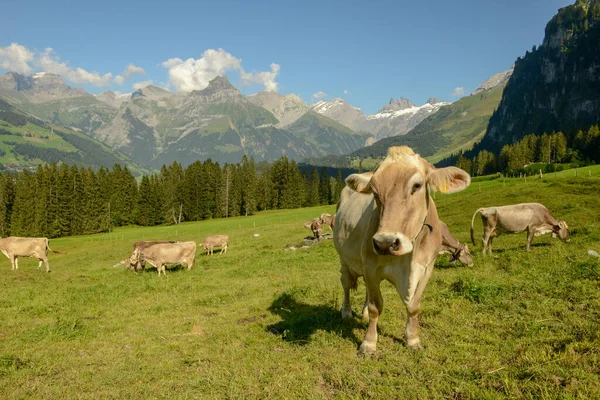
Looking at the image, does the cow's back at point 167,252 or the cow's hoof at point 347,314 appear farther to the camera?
the cow's back at point 167,252

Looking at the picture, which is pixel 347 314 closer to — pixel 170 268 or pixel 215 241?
pixel 170 268

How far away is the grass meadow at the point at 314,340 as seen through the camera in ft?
17.3

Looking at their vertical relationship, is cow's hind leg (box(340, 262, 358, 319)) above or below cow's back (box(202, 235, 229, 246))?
above

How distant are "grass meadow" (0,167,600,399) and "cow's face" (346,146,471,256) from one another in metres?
2.38

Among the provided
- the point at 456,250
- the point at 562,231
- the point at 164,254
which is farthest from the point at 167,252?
the point at 562,231

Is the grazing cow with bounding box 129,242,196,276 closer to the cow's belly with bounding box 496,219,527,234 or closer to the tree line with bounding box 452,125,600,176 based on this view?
the cow's belly with bounding box 496,219,527,234

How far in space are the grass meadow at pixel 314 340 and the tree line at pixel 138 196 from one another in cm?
7584

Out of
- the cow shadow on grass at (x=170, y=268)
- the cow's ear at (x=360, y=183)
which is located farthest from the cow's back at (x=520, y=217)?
the cow shadow on grass at (x=170, y=268)

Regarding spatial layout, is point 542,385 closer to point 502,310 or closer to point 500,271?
point 502,310

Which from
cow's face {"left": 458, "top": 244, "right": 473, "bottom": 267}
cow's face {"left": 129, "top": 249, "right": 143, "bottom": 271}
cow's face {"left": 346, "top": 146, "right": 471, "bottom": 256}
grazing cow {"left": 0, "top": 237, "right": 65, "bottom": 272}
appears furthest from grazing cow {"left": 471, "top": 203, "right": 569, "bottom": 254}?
grazing cow {"left": 0, "top": 237, "right": 65, "bottom": 272}

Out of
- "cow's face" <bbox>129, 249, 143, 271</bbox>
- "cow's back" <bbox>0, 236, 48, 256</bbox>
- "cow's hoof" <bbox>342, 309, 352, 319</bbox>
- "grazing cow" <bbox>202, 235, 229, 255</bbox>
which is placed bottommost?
"grazing cow" <bbox>202, 235, 229, 255</bbox>

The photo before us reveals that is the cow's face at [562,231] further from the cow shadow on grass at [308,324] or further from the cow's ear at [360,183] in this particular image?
Result: the cow's ear at [360,183]

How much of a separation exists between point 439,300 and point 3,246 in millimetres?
30663

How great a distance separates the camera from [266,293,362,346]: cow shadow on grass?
7621 millimetres
